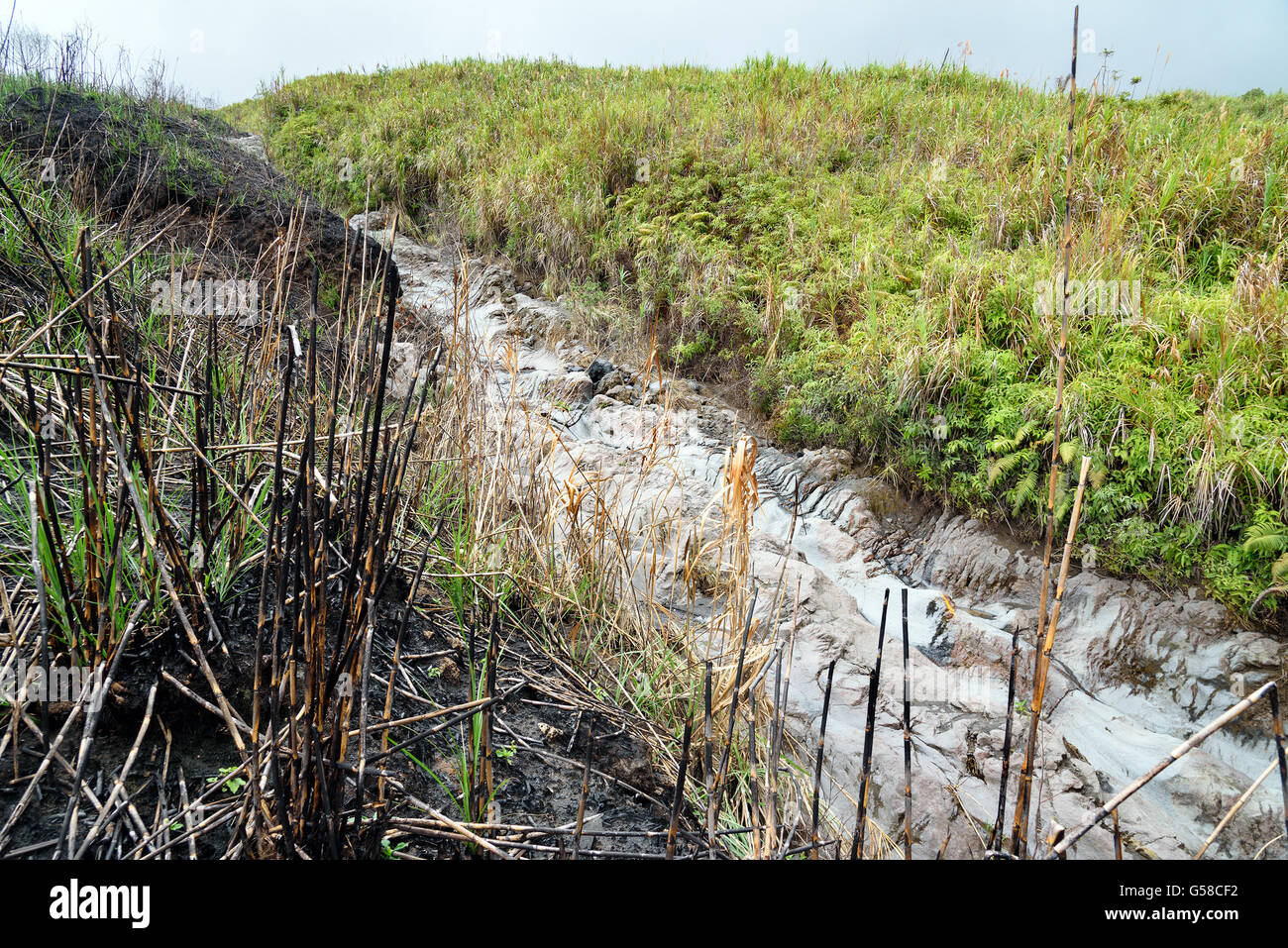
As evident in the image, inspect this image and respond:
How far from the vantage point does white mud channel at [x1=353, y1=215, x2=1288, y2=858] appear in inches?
105

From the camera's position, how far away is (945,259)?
15.2ft

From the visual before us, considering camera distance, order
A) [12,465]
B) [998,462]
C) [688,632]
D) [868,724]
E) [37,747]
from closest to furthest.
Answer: [868,724] → [37,747] → [12,465] → [688,632] → [998,462]

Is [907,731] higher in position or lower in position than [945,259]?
lower

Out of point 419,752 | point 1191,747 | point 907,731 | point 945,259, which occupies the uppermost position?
point 945,259

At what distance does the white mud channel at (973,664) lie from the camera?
105 inches

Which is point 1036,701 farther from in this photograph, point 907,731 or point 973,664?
point 973,664

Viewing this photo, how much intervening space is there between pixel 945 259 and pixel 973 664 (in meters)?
2.82

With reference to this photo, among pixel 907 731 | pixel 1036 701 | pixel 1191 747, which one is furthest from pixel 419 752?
pixel 1191 747

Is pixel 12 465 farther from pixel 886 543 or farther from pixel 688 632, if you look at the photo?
pixel 886 543

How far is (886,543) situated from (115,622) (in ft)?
12.0

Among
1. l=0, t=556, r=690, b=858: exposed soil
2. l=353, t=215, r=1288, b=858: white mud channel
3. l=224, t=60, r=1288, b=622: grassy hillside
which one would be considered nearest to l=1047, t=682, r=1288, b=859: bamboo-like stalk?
l=0, t=556, r=690, b=858: exposed soil

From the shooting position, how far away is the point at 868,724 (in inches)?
50.6

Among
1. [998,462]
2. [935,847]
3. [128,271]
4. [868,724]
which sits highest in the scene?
[128,271]
